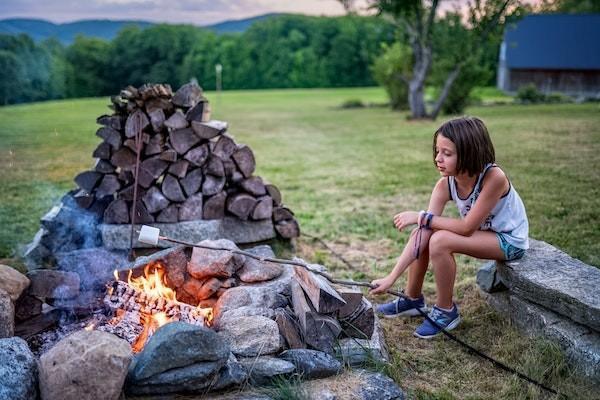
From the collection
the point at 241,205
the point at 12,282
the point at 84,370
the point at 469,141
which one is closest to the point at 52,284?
the point at 12,282

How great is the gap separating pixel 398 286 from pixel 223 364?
220 centimetres

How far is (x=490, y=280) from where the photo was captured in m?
3.90

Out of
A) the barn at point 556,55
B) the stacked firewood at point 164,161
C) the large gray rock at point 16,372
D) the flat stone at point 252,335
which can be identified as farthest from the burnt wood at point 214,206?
the barn at point 556,55

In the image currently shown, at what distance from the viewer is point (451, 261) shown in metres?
3.57

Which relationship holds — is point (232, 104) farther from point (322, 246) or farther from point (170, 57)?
point (322, 246)

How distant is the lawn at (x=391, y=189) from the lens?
3.35m

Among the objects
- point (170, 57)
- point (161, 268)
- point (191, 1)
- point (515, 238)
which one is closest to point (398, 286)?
point (515, 238)

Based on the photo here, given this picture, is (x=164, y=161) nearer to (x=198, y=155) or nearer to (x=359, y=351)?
(x=198, y=155)

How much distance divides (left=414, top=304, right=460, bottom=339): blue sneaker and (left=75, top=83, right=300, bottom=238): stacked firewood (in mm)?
2031

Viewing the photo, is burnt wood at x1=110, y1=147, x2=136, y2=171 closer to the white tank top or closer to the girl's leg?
the girl's leg

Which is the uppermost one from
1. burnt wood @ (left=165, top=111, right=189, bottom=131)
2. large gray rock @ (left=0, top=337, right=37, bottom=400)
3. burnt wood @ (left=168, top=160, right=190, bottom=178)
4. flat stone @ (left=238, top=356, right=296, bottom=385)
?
burnt wood @ (left=165, top=111, right=189, bottom=131)

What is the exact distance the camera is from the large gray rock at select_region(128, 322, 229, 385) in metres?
2.66

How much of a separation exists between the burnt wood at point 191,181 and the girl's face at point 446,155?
2.28 meters

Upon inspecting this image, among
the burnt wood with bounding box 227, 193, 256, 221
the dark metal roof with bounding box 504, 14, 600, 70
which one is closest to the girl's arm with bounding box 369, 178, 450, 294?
the burnt wood with bounding box 227, 193, 256, 221
